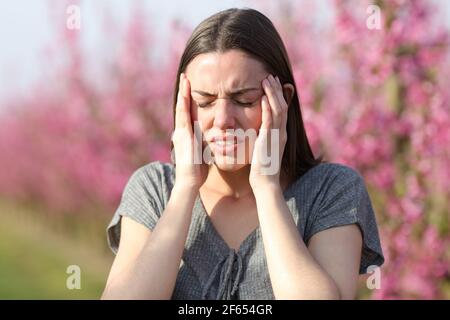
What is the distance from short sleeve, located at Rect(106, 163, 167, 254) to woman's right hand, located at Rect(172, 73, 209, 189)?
0.13 m

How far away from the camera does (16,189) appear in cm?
855

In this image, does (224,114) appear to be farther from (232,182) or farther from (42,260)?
(42,260)

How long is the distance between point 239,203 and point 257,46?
451 mm

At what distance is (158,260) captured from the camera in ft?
7.38

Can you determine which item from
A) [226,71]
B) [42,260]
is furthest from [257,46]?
[42,260]

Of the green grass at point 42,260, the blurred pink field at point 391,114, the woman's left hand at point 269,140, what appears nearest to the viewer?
the woman's left hand at point 269,140

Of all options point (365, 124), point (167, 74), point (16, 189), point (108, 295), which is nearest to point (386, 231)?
point (365, 124)

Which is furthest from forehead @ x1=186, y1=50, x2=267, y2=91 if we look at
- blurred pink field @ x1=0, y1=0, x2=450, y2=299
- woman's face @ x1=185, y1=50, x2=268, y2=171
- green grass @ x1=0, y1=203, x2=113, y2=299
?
green grass @ x1=0, y1=203, x2=113, y2=299

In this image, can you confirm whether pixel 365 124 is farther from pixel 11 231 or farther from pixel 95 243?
pixel 11 231

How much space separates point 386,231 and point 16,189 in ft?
16.5

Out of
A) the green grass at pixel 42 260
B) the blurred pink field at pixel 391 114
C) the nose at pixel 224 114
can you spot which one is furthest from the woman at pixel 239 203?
the green grass at pixel 42 260

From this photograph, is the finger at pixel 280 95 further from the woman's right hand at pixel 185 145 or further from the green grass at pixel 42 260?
the green grass at pixel 42 260

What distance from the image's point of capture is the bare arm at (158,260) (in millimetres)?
2230

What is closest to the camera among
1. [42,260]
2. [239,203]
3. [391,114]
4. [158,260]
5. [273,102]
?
[158,260]
